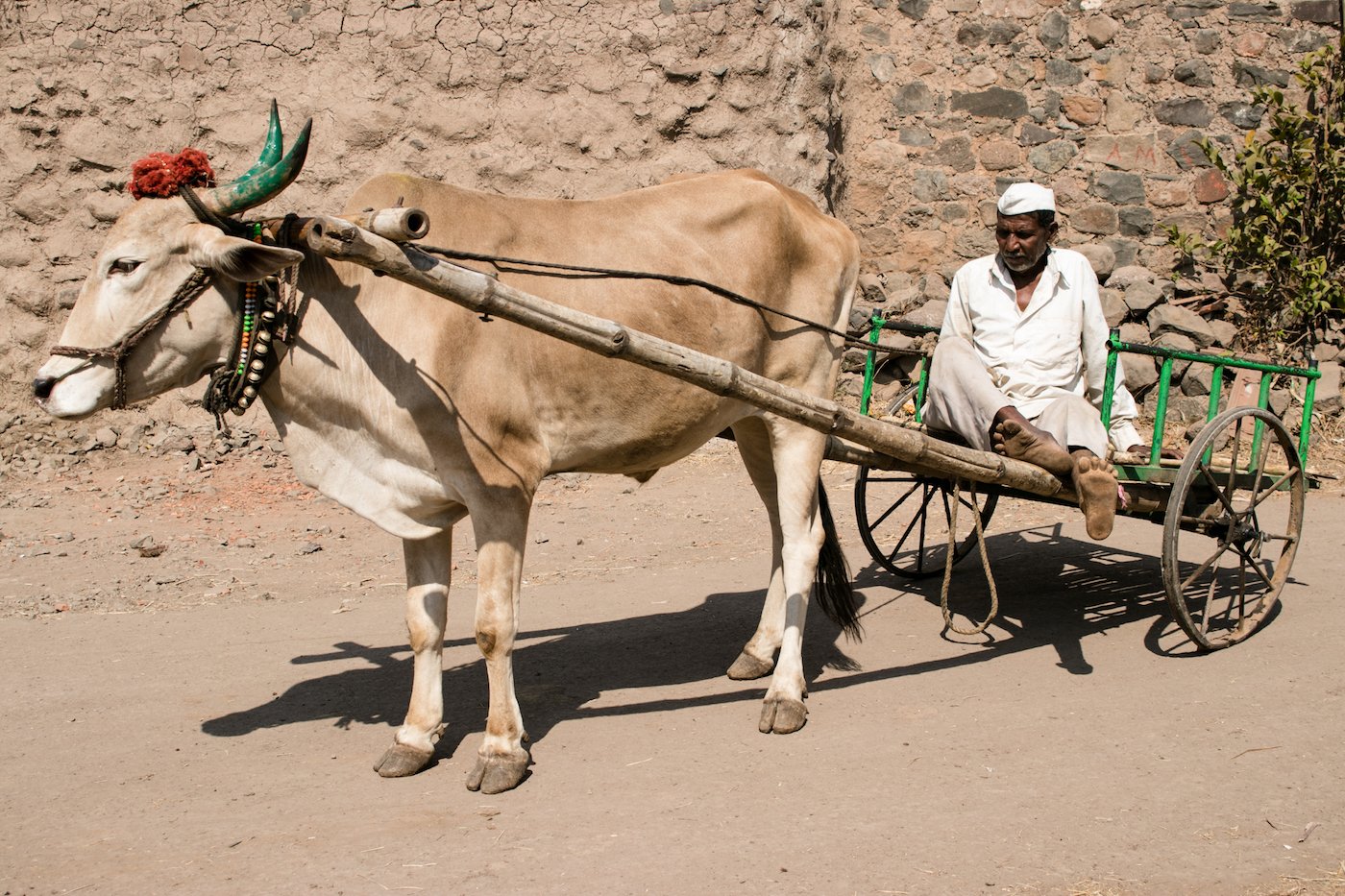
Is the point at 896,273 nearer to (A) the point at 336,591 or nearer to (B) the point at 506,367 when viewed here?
(A) the point at 336,591

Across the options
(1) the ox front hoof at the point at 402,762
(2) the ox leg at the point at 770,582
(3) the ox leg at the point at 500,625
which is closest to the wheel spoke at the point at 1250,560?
(2) the ox leg at the point at 770,582

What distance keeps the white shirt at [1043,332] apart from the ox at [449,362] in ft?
3.35

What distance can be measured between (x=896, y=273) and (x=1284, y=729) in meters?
6.47

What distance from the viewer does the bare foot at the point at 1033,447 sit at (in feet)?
15.4

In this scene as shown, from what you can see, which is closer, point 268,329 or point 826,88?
point 268,329

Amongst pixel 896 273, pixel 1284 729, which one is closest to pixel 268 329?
pixel 1284 729

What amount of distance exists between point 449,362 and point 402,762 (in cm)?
134

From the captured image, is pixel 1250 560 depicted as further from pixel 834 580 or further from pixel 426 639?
pixel 426 639

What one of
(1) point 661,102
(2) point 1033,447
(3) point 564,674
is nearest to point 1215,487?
(2) point 1033,447

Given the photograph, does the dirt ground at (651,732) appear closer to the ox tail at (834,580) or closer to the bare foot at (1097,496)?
the ox tail at (834,580)

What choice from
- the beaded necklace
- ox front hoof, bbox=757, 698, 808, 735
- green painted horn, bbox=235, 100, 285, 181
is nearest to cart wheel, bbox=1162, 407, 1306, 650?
ox front hoof, bbox=757, 698, 808, 735

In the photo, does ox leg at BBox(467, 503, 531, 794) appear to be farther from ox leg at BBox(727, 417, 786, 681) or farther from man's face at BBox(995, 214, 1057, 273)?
man's face at BBox(995, 214, 1057, 273)

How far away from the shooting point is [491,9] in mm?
8680

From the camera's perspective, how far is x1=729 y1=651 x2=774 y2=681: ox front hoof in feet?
16.7
